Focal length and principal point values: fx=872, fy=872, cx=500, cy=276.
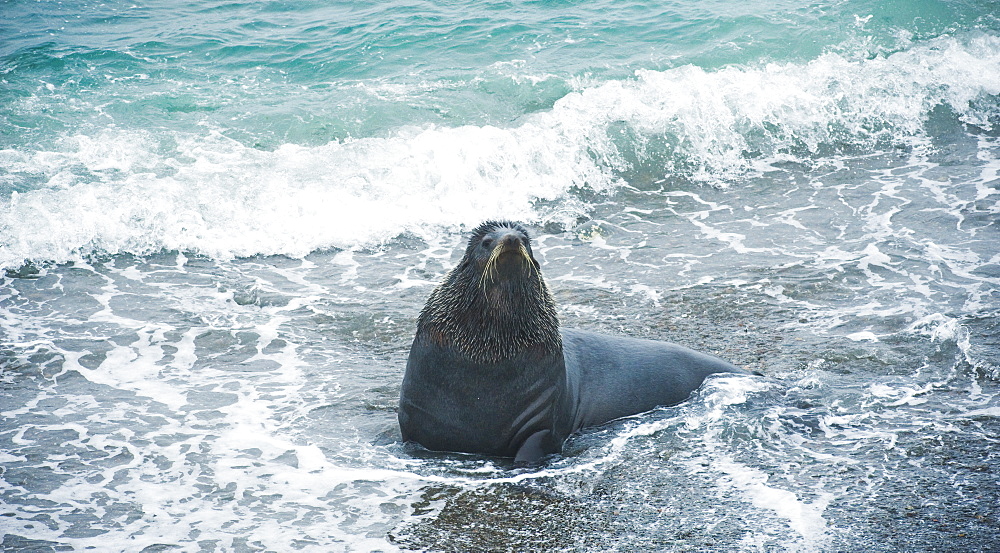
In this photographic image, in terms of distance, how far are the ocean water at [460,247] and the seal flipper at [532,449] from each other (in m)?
0.10

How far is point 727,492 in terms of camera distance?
5340 mm

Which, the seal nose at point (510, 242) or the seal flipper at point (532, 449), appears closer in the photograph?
the seal nose at point (510, 242)

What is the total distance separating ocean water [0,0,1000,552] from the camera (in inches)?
210

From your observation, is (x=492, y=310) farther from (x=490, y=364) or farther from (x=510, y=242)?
(x=510, y=242)

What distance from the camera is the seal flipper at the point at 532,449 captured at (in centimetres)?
579

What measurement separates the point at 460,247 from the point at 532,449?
536cm

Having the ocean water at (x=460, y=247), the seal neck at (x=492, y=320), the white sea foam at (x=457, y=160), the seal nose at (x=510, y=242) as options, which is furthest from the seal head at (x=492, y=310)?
the white sea foam at (x=457, y=160)

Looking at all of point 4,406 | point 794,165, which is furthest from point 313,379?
Result: point 794,165

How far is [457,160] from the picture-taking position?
42.0 feet

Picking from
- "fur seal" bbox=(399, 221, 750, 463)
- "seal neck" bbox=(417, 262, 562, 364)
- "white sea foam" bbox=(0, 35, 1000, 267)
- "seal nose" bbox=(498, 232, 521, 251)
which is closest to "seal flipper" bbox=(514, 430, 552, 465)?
"fur seal" bbox=(399, 221, 750, 463)

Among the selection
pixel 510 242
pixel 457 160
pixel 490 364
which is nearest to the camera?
pixel 510 242

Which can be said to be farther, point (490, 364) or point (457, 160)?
point (457, 160)

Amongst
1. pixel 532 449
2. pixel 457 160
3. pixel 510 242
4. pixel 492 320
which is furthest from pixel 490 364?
pixel 457 160

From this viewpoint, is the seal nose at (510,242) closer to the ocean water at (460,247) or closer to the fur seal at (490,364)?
the fur seal at (490,364)
